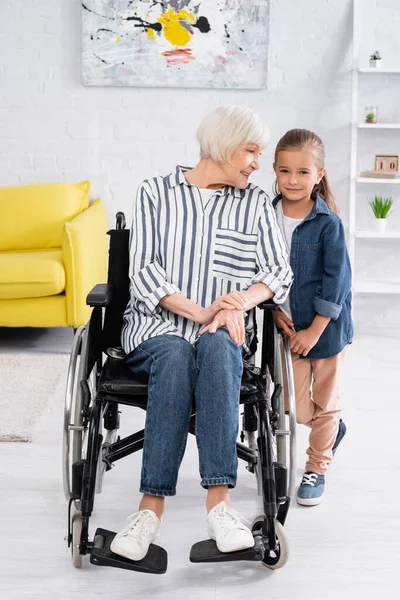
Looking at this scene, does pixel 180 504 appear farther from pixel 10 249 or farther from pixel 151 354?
pixel 10 249

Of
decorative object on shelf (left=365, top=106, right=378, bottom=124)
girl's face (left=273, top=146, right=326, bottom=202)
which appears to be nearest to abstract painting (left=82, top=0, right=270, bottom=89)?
decorative object on shelf (left=365, top=106, right=378, bottom=124)

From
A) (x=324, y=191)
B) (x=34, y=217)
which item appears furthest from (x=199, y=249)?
(x=34, y=217)

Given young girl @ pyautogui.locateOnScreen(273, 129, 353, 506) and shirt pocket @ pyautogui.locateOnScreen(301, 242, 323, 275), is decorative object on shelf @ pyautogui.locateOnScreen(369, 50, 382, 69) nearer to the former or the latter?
young girl @ pyautogui.locateOnScreen(273, 129, 353, 506)

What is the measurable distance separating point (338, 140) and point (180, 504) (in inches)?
103

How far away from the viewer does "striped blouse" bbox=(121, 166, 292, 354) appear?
2162mm

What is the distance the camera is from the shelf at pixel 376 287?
4.21m

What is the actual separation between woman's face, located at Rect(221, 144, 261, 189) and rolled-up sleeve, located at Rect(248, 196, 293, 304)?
0.10m

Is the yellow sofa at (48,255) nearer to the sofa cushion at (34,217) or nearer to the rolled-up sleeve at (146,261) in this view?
the sofa cushion at (34,217)

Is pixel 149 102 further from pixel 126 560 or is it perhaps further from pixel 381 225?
pixel 126 560

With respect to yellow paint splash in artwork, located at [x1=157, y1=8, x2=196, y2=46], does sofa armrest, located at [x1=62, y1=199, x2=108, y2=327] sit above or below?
below

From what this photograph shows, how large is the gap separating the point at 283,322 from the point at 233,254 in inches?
9.4

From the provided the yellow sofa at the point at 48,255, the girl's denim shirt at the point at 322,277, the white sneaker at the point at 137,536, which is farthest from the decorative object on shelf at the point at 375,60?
the white sneaker at the point at 137,536

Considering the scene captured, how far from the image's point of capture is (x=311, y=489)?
2.32m

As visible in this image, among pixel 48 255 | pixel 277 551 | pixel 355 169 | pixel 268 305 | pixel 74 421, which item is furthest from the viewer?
pixel 355 169
